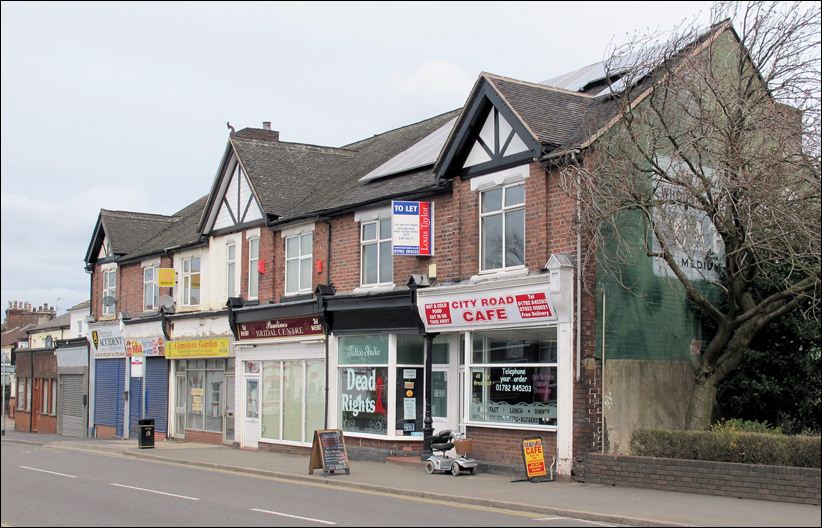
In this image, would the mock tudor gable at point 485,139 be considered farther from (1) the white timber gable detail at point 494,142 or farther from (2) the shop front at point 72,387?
(2) the shop front at point 72,387

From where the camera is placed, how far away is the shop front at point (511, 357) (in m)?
19.4

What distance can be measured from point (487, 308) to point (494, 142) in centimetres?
355

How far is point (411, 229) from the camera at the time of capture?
22609 millimetres

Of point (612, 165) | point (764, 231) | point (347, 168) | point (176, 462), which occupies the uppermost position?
point (347, 168)

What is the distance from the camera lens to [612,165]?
18.5 meters

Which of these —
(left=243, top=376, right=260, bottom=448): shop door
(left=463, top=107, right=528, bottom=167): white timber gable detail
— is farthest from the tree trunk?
(left=243, top=376, right=260, bottom=448): shop door

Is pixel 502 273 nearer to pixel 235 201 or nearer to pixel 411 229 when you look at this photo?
pixel 411 229

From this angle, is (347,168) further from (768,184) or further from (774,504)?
(774,504)

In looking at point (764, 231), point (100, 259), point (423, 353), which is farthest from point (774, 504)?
point (100, 259)

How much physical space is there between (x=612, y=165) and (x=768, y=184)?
9.25 feet

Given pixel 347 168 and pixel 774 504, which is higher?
pixel 347 168

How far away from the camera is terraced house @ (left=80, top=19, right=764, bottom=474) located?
65.3 ft

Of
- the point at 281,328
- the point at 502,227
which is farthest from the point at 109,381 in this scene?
the point at 502,227

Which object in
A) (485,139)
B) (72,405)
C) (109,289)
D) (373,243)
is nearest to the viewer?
(485,139)
